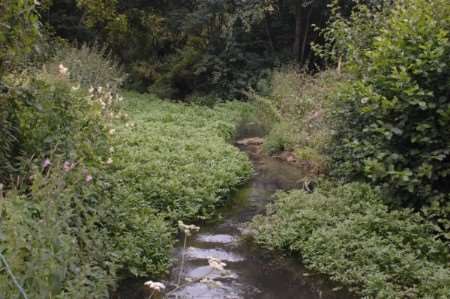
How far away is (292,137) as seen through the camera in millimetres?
Answer: 10008

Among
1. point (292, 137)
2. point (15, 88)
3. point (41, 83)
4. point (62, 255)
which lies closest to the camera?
point (62, 255)

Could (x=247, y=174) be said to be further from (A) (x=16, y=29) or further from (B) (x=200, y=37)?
(B) (x=200, y=37)

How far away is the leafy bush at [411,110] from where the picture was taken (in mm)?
5820

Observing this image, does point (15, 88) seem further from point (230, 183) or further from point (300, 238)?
point (230, 183)

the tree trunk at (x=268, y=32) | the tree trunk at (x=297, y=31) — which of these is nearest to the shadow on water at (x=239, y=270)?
the tree trunk at (x=297, y=31)

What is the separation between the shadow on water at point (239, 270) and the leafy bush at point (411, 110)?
138 centimetres

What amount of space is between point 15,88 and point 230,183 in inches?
149

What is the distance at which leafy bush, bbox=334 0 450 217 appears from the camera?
5820 millimetres

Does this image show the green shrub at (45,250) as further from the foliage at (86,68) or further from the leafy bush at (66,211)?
the foliage at (86,68)

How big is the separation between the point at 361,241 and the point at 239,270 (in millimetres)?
1156

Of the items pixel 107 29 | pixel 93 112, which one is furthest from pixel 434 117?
pixel 107 29

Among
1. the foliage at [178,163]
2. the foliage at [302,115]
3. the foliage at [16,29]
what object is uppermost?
the foliage at [16,29]

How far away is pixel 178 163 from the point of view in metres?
8.13

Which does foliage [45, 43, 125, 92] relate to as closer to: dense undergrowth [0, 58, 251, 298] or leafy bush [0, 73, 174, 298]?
dense undergrowth [0, 58, 251, 298]
